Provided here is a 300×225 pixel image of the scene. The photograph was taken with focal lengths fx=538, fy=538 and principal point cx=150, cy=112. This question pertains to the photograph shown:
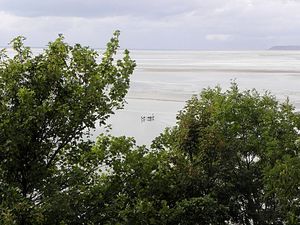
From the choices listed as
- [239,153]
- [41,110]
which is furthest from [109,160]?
[239,153]

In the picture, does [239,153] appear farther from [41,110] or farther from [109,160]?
[41,110]

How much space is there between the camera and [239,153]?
18047mm

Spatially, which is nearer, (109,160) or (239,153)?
(109,160)

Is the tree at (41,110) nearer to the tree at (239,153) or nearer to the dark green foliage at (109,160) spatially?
the dark green foliage at (109,160)

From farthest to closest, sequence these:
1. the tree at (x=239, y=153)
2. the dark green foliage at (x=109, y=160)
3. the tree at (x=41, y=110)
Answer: the tree at (x=239, y=153) < the dark green foliage at (x=109, y=160) < the tree at (x=41, y=110)

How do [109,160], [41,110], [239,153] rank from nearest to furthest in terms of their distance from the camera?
[41,110] → [109,160] → [239,153]

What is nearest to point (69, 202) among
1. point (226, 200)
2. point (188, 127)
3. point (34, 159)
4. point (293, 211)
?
point (34, 159)

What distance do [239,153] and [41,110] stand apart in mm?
8333

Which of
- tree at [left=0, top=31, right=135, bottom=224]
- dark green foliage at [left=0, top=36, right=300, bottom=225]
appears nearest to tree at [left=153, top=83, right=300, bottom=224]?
dark green foliage at [left=0, top=36, right=300, bottom=225]

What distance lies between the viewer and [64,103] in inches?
498

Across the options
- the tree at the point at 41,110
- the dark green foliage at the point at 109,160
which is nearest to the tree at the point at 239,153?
the dark green foliage at the point at 109,160

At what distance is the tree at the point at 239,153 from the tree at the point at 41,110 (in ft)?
9.92

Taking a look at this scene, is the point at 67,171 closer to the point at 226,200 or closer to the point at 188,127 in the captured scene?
the point at 188,127

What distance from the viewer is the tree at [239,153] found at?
15.2 metres
